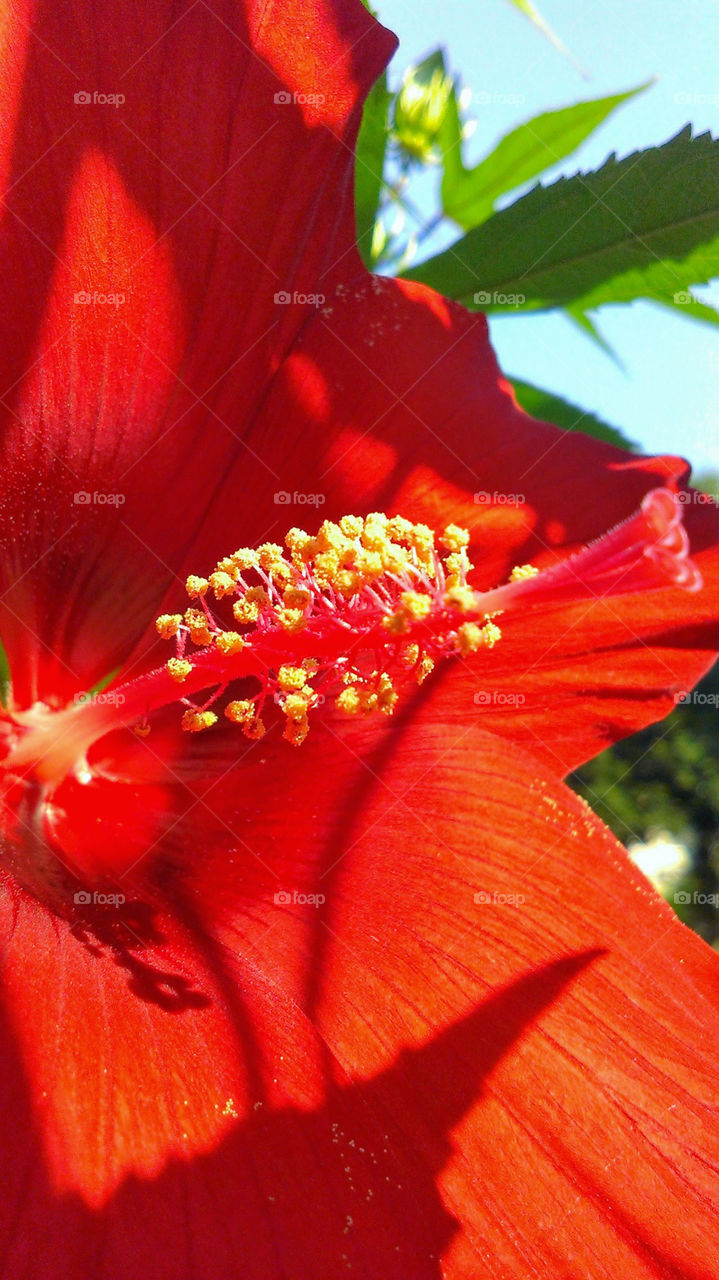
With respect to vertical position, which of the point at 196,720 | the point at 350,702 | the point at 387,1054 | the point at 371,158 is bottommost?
the point at 387,1054

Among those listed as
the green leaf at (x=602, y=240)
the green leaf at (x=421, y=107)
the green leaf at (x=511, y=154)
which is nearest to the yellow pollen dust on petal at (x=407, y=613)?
the green leaf at (x=602, y=240)

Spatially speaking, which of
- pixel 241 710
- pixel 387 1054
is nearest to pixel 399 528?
pixel 241 710

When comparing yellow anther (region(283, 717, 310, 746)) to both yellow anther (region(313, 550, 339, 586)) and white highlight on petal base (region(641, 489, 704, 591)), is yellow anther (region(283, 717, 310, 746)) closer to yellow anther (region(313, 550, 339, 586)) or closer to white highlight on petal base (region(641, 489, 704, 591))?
yellow anther (region(313, 550, 339, 586))

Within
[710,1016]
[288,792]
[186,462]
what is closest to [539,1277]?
[710,1016]

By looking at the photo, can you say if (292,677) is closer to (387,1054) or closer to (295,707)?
(295,707)

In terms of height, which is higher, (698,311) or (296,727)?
(698,311)

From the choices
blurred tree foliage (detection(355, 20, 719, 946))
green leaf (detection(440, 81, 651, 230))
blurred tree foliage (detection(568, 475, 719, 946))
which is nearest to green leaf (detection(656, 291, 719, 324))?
blurred tree foliage (detection(355, 20, 719, 946))
